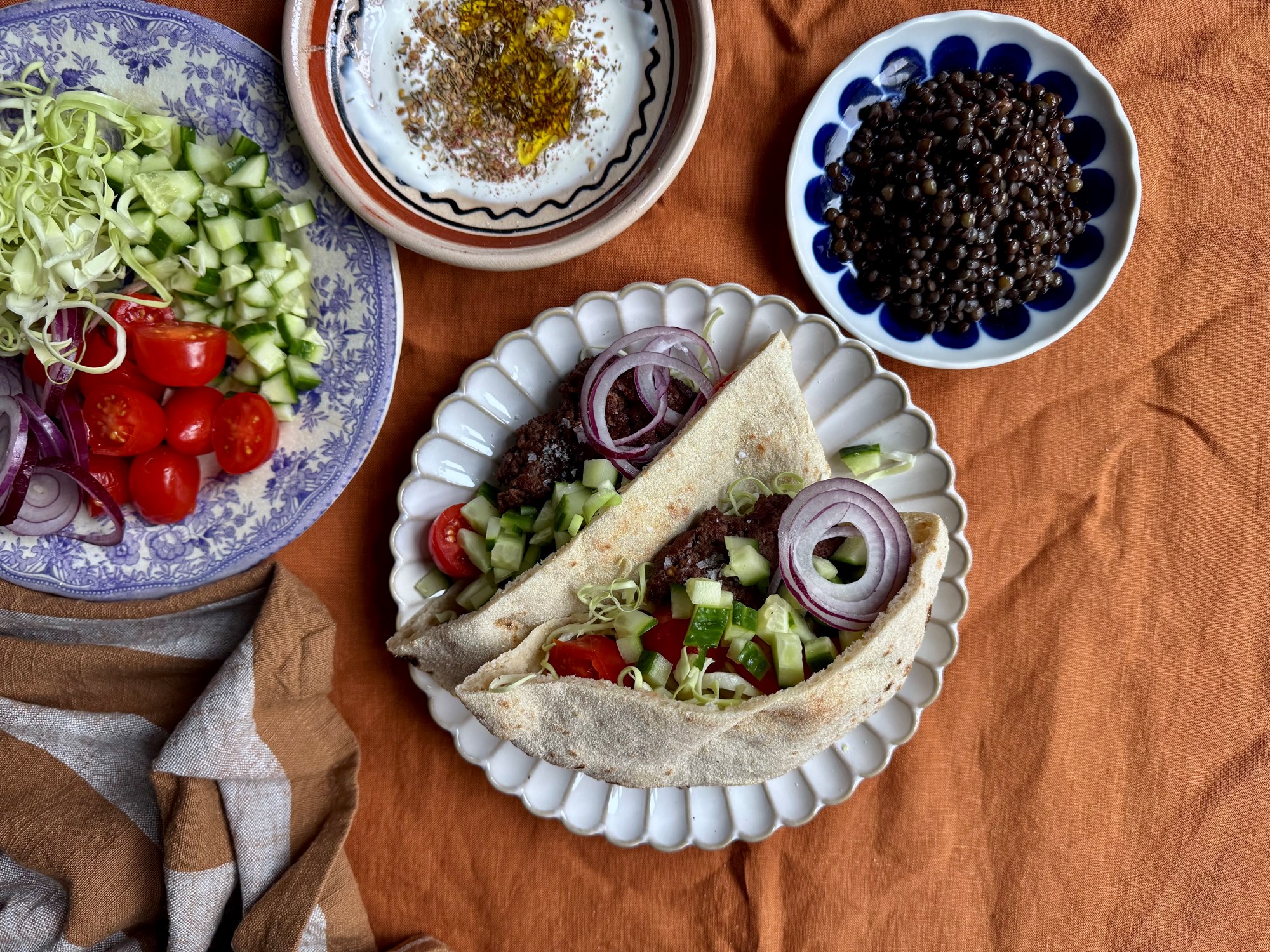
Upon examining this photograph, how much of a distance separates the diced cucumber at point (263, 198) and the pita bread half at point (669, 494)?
1.44 m

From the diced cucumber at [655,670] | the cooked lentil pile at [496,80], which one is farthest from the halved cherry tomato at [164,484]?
the diced cucumber at [655,670]

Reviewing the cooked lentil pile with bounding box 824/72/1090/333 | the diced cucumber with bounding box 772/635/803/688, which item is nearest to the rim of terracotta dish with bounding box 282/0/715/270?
the cooked lentil pile with bounding box 824/72/1090/333

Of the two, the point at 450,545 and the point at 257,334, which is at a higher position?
the point at 257,334

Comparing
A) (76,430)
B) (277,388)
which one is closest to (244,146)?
(277,388)

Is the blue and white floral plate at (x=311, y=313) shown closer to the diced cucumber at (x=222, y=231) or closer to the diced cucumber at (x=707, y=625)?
the diced cucumber at (x=222, y=231)

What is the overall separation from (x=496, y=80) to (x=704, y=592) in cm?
175

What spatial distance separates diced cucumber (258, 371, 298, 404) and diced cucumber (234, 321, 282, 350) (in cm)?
11

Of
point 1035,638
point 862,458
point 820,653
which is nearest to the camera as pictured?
point 820,653

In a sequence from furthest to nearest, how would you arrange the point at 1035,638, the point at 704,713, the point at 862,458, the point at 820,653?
the point at 1035,638
the point at 862,458
the point at 820,653
the point at 704,713

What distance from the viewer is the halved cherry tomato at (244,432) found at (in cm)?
255

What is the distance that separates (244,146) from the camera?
2502mm

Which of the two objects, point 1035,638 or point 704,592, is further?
point 1035,638

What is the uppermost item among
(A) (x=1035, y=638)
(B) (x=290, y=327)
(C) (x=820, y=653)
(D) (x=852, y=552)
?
(B) (x=290, y=327)

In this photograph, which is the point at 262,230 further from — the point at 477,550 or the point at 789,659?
the point at 789,659
